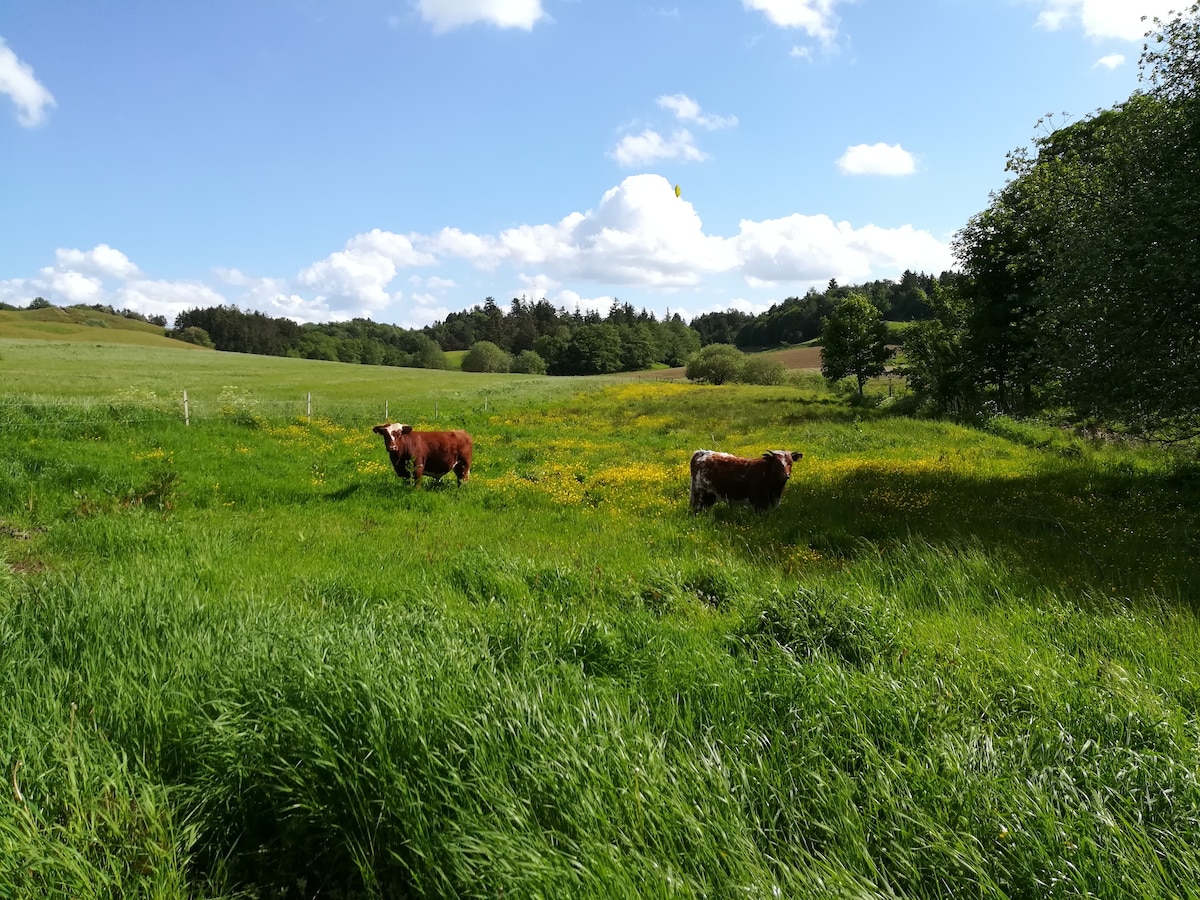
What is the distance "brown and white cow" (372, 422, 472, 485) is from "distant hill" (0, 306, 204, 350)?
91739 millimetres

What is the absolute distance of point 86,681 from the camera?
3238mm

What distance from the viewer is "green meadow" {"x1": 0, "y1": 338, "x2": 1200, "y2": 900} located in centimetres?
216

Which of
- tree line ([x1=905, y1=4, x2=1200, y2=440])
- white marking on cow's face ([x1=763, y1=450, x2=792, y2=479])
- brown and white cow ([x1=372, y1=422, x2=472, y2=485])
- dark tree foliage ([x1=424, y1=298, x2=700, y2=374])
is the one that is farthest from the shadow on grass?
dark tree foliage ([x1=424, y1=298, x2=700, y2=374])

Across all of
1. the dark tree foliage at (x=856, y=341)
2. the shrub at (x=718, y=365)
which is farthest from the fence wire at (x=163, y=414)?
the shrub at (x=718, y=365)

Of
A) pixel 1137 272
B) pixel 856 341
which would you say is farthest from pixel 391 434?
pixel 856 341

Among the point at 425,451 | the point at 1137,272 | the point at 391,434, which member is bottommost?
the point at 425,451

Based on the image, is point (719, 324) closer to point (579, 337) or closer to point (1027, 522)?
point (579, 337)

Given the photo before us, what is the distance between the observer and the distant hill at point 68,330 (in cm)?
8425

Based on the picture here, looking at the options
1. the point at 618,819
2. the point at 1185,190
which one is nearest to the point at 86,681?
the point at 618,819

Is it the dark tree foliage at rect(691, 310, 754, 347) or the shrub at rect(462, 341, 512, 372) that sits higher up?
the dark tree foliage at rect(691, 310, 754, 347)

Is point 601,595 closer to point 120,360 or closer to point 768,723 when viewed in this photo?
point 768,723

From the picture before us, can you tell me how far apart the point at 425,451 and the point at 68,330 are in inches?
4606

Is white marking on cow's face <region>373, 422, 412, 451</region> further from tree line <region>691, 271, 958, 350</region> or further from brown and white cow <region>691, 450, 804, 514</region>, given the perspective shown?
tree line <region>691, 271, 958, 350</region>

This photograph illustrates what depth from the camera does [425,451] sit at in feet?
42.7
